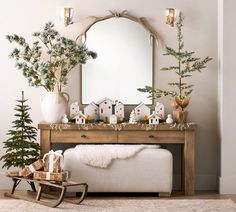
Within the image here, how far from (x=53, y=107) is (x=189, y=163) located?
1.50m

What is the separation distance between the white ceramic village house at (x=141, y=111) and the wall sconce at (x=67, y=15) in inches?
45.7

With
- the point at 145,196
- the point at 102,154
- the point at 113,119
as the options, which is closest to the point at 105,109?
the point at 113,119

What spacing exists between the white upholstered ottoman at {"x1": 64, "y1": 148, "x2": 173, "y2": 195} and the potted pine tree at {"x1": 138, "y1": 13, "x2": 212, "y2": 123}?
56cm

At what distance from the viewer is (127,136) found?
256 inches

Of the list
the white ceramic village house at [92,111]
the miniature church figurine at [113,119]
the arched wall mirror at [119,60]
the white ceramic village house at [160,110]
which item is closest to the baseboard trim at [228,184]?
the white ceramic village house at [160,110]

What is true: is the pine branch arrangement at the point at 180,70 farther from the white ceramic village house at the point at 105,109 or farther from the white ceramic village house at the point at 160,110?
the white ceramic village house at the point at 105,109

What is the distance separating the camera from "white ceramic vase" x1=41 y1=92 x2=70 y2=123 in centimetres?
651

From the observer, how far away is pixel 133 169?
6289 millimetres

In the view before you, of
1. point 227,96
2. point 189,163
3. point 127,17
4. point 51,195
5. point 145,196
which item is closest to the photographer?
point 51,195

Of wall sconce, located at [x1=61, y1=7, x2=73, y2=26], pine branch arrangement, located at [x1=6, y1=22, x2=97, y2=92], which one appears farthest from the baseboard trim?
wall sconce, located at [x1=61, y1=7, x2=73, y2=26]

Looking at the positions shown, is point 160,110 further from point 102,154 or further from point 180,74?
point 102,154

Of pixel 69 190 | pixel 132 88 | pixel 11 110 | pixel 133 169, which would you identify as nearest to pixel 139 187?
pixel 133 169

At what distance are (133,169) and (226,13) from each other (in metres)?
1.88

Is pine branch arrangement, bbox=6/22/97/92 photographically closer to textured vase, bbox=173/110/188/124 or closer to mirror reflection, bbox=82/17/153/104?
mirror reflection, bbox=82/17/153/104
